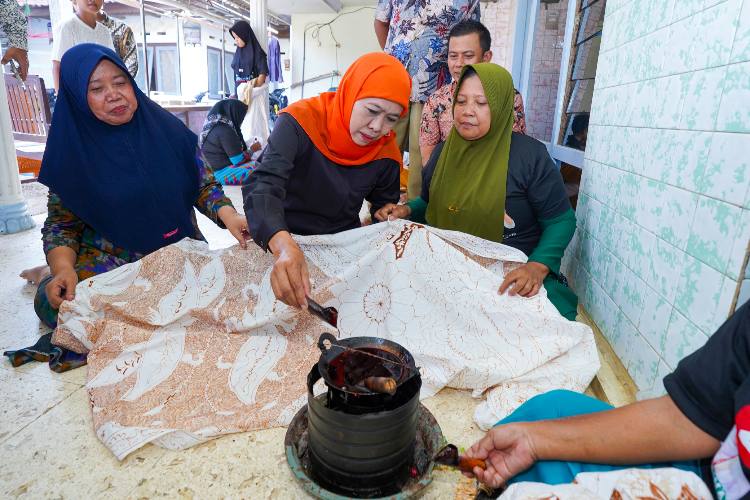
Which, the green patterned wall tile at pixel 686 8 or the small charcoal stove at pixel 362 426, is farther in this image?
the green patterned wall tile at pixel 686 8

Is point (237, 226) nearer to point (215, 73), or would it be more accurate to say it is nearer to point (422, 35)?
point (422, 35)

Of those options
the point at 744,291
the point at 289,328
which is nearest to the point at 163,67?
the point at 289,328

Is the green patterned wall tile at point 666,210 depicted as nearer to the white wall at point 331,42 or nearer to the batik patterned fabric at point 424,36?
the batik patterned fabric at point 424,36

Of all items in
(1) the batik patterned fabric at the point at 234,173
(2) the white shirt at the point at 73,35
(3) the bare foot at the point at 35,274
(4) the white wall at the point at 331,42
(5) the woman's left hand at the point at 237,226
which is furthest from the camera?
(4) the white wall at the point at 331,42

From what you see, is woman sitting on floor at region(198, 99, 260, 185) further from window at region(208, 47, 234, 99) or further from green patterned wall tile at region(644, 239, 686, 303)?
window at region(208, 47, 234, 99)

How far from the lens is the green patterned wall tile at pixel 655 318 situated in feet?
4.18

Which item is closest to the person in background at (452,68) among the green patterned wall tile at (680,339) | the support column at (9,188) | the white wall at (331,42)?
the green patterned wall tile at (680,339)

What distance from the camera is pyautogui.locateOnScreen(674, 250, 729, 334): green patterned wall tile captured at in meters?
1.06

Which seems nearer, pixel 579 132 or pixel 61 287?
pixel 61 287

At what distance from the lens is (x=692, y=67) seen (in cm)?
120

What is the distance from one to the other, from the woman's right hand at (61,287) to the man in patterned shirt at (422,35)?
2.10 metres

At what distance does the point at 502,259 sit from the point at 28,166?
14.3ft

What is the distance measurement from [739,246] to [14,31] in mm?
3783

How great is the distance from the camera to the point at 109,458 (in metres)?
1.19
